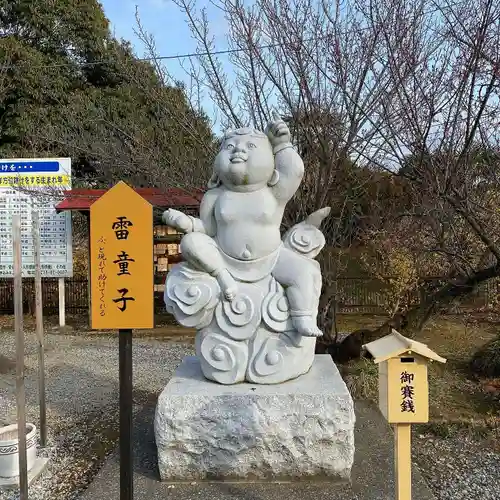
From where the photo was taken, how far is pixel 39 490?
130 inches

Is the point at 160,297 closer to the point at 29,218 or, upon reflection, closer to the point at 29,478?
the point at 29,218

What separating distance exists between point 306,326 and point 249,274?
1.76 feet

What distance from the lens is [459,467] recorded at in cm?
359

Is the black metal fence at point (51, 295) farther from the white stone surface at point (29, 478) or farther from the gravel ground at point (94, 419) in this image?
the white stone surface at point (29, 478)

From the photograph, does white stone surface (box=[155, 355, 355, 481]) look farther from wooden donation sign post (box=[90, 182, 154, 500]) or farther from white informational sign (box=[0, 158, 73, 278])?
white informational sign (box=[0, 158, 73, 278])

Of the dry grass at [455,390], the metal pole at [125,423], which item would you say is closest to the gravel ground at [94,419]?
the dry grass at [455,390]

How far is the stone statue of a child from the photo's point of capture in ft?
11.1

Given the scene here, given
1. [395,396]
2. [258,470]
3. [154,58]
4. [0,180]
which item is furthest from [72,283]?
[395,396]

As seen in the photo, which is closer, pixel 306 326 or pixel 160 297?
pixel 306 326

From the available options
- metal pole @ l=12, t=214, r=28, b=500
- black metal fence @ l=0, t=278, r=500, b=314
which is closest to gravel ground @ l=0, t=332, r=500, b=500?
metal pole @ l=12, t=214, r=28, b=500

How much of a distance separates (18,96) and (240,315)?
933cm

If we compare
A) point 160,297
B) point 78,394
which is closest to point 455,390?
point 78,394

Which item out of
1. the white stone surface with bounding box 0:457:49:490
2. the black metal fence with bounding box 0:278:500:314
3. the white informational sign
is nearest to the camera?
the white stone surface with bounding box 0:457:49:490

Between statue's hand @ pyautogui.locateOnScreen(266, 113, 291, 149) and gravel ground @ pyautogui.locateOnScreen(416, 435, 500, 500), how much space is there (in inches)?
99.5
